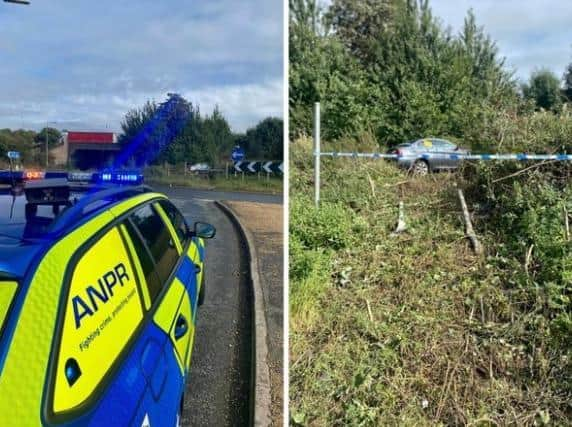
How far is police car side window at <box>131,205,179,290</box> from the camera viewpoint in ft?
4.16

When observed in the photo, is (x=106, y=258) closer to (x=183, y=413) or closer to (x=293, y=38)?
(x=183, y=413)

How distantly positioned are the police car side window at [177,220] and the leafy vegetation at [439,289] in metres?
0.99

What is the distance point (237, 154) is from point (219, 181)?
9 cm

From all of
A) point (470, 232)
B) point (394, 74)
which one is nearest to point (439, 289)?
point (470, 232)

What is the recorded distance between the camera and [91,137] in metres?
1.04

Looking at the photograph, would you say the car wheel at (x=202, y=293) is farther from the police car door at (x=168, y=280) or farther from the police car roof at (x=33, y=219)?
the police car roof at (x=33, y=219)

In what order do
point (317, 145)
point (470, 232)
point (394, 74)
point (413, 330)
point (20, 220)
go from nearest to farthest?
point (20, 220), point (413, 330), point (470, 232), point (317, 145), point (394, 74)

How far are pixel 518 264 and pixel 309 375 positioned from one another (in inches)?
53.1

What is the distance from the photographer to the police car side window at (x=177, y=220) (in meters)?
1.30

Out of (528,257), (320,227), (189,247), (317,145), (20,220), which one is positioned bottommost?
(528,257)

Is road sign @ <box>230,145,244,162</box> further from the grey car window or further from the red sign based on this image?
the grey car window

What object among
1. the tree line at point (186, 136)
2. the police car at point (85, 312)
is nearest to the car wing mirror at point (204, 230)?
the police car at point (85, 312)

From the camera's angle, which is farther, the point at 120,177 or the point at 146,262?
the point at 146,262

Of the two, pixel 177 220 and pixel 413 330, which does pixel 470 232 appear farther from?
pixel 177 220
